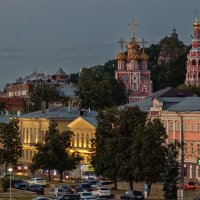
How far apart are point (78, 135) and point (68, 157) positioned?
21515mm

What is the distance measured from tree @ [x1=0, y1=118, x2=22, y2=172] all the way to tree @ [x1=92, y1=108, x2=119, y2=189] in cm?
2240

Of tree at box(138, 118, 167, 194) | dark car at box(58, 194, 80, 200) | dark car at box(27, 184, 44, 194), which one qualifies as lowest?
dark car at box(58, 194, 80, 200)

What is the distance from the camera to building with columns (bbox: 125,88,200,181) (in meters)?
110

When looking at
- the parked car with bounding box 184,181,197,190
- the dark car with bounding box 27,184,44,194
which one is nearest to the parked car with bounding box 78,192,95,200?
the dark car with bounding box 27,184,44,194

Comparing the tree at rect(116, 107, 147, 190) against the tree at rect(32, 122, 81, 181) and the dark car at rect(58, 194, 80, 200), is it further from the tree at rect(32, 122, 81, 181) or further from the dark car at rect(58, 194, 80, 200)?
the tree at rect(32, 122, 81, 181)

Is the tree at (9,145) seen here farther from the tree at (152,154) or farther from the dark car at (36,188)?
Answer: the tree at (152,154)

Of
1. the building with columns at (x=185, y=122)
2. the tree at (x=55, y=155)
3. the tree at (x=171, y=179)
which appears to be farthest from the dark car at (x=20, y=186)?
the tree at (x=171, y=179)

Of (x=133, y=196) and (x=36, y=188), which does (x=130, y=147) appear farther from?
(x=133, y=196)

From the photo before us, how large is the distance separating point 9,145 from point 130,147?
31.6 metres

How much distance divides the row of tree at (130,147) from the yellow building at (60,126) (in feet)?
91.0

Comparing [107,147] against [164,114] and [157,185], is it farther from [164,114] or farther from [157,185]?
[164,114]

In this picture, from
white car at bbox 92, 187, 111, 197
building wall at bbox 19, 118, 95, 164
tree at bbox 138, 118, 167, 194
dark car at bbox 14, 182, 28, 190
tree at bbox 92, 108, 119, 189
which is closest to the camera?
white car at bbox 92, 187, 111, 197

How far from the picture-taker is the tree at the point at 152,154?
3620 inches

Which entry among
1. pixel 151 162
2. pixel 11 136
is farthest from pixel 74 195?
pixel 11 136
